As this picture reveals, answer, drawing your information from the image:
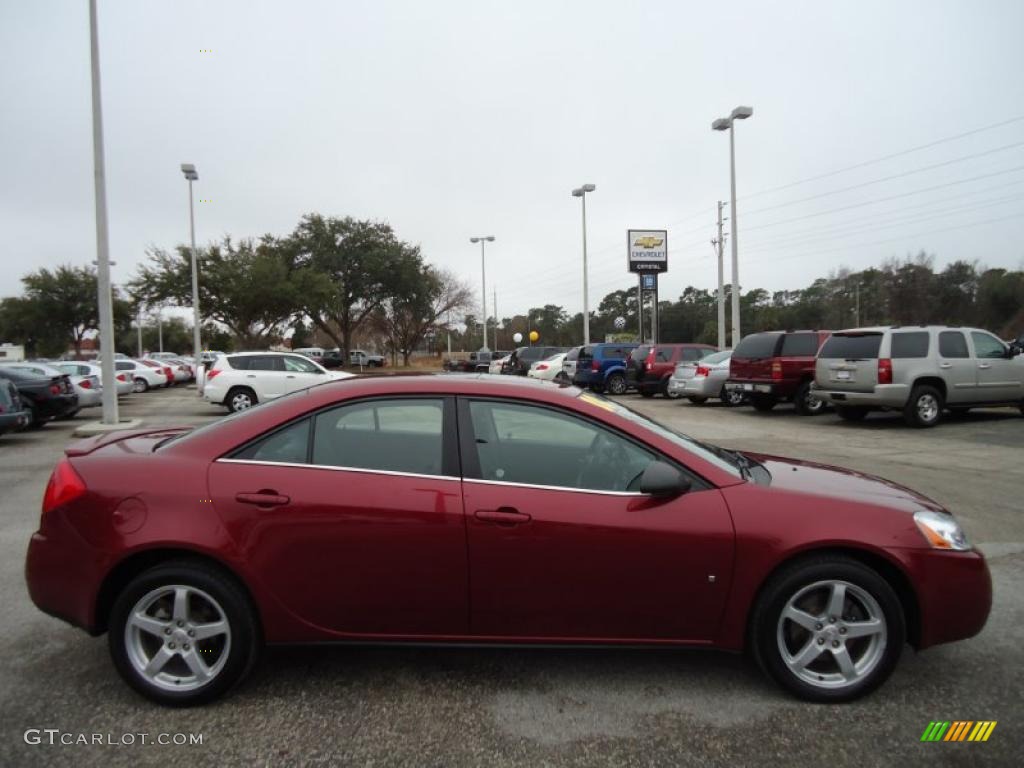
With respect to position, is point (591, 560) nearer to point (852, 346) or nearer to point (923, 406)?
point (852, 346)

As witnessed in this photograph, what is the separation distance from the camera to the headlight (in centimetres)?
301

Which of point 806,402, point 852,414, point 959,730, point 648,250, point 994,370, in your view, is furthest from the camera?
point 648,250

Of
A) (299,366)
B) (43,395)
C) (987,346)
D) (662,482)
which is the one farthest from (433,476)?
(299,366)

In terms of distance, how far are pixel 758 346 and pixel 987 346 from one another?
4.25 meters

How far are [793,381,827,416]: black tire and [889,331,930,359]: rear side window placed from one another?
8.92ft

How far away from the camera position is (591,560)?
290 cm

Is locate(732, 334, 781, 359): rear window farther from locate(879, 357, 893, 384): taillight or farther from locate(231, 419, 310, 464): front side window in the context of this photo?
locate(231, 419, 310, 464): front side window

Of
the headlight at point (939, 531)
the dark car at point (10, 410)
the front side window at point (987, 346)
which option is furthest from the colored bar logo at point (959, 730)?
the dark car at point (10, 410)

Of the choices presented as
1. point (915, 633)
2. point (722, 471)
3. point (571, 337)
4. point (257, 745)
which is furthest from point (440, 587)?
point (571, 337)

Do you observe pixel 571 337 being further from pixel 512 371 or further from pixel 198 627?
pixel 198 627

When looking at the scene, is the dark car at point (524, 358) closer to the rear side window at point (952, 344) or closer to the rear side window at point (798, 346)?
the rear side window at point (798, 346)

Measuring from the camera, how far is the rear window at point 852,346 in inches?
486

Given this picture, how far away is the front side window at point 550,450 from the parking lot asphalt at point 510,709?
3.06 feet

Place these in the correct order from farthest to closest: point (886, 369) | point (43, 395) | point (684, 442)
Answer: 1. point (43, 395)
2. point (886, 369)
3. point (684, 442)
